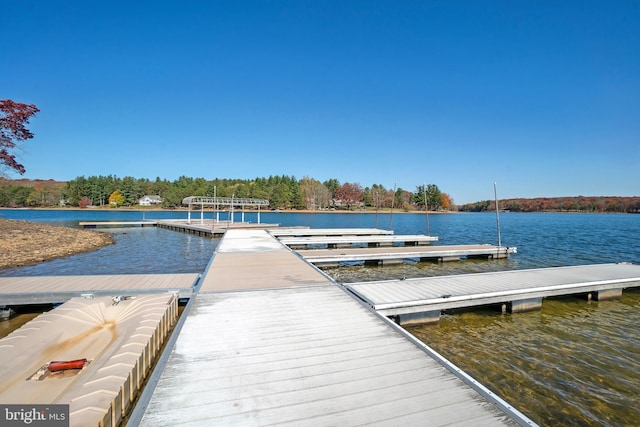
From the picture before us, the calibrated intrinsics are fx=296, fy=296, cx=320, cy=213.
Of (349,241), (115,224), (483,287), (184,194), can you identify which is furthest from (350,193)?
(483,287)

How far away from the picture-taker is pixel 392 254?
1350 cm

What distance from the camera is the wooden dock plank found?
20.0 ft

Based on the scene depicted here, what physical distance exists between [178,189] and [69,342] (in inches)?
3681

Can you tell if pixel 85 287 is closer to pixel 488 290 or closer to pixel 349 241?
pixel 488 290

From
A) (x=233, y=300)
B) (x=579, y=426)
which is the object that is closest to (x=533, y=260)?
(x=579, y=426)

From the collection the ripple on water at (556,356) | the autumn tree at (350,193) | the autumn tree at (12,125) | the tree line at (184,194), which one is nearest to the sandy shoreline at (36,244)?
the autumn tree at (12,125)

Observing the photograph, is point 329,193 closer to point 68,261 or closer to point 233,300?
point 68,261

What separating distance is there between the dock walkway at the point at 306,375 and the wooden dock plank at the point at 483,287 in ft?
4.09

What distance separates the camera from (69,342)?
425cm

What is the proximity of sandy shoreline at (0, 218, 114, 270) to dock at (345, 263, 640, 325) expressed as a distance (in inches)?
582

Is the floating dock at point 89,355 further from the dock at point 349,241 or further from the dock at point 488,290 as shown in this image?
the dock at point 349,241

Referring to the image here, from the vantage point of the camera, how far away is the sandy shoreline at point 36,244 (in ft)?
43.0

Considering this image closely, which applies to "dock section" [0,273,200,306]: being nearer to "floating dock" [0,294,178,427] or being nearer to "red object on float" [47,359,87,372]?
"floating dock" [0,294,178,427]

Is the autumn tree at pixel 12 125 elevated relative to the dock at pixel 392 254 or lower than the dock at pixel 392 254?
elevated
